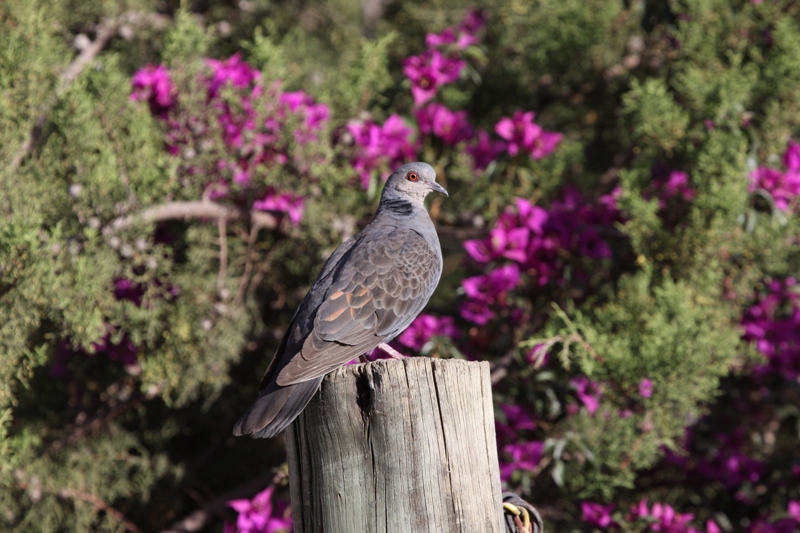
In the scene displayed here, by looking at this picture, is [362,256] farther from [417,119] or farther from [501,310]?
[417,119]

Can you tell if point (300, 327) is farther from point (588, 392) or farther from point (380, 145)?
point (380, 145)

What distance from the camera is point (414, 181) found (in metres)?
3.59

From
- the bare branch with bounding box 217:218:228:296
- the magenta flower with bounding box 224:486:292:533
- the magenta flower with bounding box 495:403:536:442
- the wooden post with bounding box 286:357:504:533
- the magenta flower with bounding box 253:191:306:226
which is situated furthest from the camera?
the magenta flower with bounding box 253:191:306:226

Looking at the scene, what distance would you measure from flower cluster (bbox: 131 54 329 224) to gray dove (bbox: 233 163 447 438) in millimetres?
707

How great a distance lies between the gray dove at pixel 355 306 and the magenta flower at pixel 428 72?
0.88 m

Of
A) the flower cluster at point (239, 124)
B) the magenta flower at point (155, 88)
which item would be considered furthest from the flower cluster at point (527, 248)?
the magenta flower at point (155, 88)

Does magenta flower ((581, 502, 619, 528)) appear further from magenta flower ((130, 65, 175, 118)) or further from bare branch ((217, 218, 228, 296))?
magenta flower ((130, 65, 175, 118))

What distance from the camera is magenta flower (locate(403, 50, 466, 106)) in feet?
14.1

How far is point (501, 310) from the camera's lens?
3914 millimetres

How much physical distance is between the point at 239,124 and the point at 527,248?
1543 mm

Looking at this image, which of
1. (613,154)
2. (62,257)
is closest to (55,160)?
(62,257)

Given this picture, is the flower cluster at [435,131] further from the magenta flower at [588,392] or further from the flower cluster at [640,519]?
the flower cluster at [640,519]

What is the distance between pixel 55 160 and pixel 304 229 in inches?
48.4

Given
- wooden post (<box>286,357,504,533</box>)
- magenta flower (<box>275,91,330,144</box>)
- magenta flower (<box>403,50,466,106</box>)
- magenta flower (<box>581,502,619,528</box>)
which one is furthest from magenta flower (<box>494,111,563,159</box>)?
wooden post (<box>286,357,504,533</box>)
